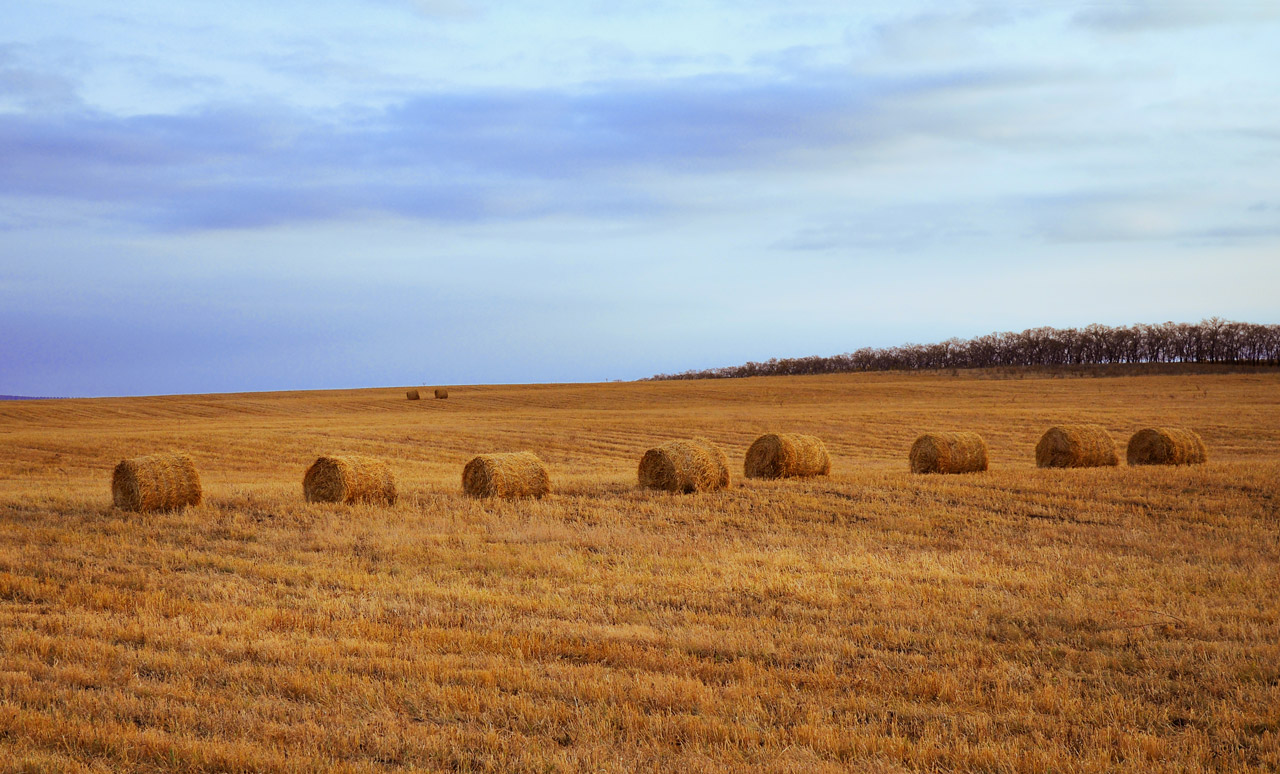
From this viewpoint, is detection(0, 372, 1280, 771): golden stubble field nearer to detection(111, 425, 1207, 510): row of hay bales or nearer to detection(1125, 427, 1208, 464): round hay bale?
detection(111, 425, 1207, 510): row of hay bales

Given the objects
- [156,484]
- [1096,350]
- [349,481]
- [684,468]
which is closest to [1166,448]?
[684,468]

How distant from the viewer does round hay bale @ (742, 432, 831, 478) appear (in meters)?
18.3

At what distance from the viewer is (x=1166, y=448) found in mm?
20453

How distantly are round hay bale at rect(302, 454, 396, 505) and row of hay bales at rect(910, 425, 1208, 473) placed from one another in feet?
34.9

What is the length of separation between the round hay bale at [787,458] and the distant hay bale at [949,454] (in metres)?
2.23

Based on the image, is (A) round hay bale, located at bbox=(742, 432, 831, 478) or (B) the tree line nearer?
(A) round hay bale, located at bbox=(742, 432, 831, 478)

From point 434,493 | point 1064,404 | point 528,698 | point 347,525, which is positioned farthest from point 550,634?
point 1064,404

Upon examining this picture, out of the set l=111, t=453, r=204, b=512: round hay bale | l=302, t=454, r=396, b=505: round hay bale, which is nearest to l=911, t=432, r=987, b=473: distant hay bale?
l=302, t=454, r=396, b=505: round hay bale

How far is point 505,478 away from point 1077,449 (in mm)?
12339

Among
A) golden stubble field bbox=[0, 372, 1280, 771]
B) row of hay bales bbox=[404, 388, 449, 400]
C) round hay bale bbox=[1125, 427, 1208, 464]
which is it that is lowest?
golden stubble field bbox=[0, 372, 1280, 771]

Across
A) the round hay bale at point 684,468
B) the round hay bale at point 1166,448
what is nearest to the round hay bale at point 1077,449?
the round hay bale at point 1166,448

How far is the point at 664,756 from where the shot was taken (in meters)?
5.23

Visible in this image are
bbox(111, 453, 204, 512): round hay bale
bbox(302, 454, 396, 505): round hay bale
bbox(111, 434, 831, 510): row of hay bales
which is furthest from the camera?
bbox(302, 454, 396, 505): round hay bale

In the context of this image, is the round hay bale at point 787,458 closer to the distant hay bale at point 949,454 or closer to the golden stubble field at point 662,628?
the golden stubble field at point 662,628
